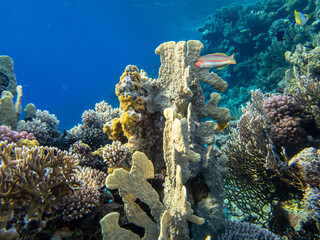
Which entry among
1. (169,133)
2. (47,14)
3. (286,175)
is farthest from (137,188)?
(47,14)

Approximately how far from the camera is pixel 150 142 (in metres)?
2.75

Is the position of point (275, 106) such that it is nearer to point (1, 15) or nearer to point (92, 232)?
point (92, 232)

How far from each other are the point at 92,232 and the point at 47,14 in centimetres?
8133

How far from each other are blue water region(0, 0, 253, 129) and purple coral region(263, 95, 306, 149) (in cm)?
2764

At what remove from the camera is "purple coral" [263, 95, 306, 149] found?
3.45 metres

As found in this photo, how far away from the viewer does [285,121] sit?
3564 mm

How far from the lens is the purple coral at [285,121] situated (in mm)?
3451

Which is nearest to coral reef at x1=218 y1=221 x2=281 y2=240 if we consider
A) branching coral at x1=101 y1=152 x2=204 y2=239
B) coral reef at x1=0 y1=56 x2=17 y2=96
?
branching coral at x1=101 y1=152 x2=204 y2=239

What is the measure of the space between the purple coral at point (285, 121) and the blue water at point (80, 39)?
2764cm

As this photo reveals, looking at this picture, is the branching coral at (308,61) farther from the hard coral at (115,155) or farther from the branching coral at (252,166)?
the hard coral at (115,155)

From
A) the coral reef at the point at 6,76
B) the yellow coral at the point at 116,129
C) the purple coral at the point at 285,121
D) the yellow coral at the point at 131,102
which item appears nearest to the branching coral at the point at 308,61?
the purple coral at the point at 285,121

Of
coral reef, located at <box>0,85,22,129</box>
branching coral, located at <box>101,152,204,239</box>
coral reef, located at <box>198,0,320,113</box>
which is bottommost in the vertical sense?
branching coral, located at <box>101,152,204,239</box>

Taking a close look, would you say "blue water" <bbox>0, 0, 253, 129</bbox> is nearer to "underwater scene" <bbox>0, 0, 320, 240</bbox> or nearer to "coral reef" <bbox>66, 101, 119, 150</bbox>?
"coral reef" <bbox>66, 101, 119, 150</bbox>

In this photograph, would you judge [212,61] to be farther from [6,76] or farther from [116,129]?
[6,76]
